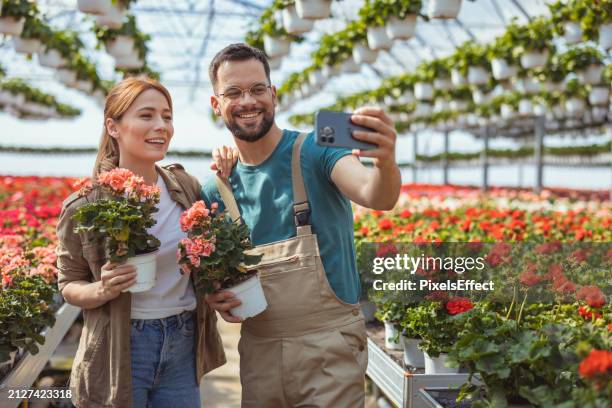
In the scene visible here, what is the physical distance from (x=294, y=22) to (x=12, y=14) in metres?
2.31

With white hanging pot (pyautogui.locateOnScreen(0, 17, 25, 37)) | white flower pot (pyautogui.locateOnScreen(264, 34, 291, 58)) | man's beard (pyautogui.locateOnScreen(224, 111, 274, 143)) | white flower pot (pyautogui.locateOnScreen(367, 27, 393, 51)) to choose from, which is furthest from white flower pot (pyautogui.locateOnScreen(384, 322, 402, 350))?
white flower pot (pyautogui.locateOnScreen(264, 34, 291, 58))

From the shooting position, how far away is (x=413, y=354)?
293cm

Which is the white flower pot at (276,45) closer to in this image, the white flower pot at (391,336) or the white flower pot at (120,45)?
the white flower pot at (120,45)

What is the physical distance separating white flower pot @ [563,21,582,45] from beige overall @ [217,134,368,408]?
194 inches

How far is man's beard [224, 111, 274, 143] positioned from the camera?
179 cm

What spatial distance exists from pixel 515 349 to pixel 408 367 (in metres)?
1.29

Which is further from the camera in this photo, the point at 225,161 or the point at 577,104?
the point at 577,104

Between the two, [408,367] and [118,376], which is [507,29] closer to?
[408,367]

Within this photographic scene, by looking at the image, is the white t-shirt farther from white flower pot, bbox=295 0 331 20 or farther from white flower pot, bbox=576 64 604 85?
white flower pot, bbox=576 64 604 85

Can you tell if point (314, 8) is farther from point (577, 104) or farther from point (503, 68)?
point (577, 104)

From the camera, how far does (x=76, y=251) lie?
1.84 meters

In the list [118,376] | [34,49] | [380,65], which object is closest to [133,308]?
[118,376]

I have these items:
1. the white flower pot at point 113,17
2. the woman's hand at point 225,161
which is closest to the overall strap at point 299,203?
the woman's hand at point 225,161

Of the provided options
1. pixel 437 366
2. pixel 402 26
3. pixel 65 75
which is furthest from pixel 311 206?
pixel 65 75
